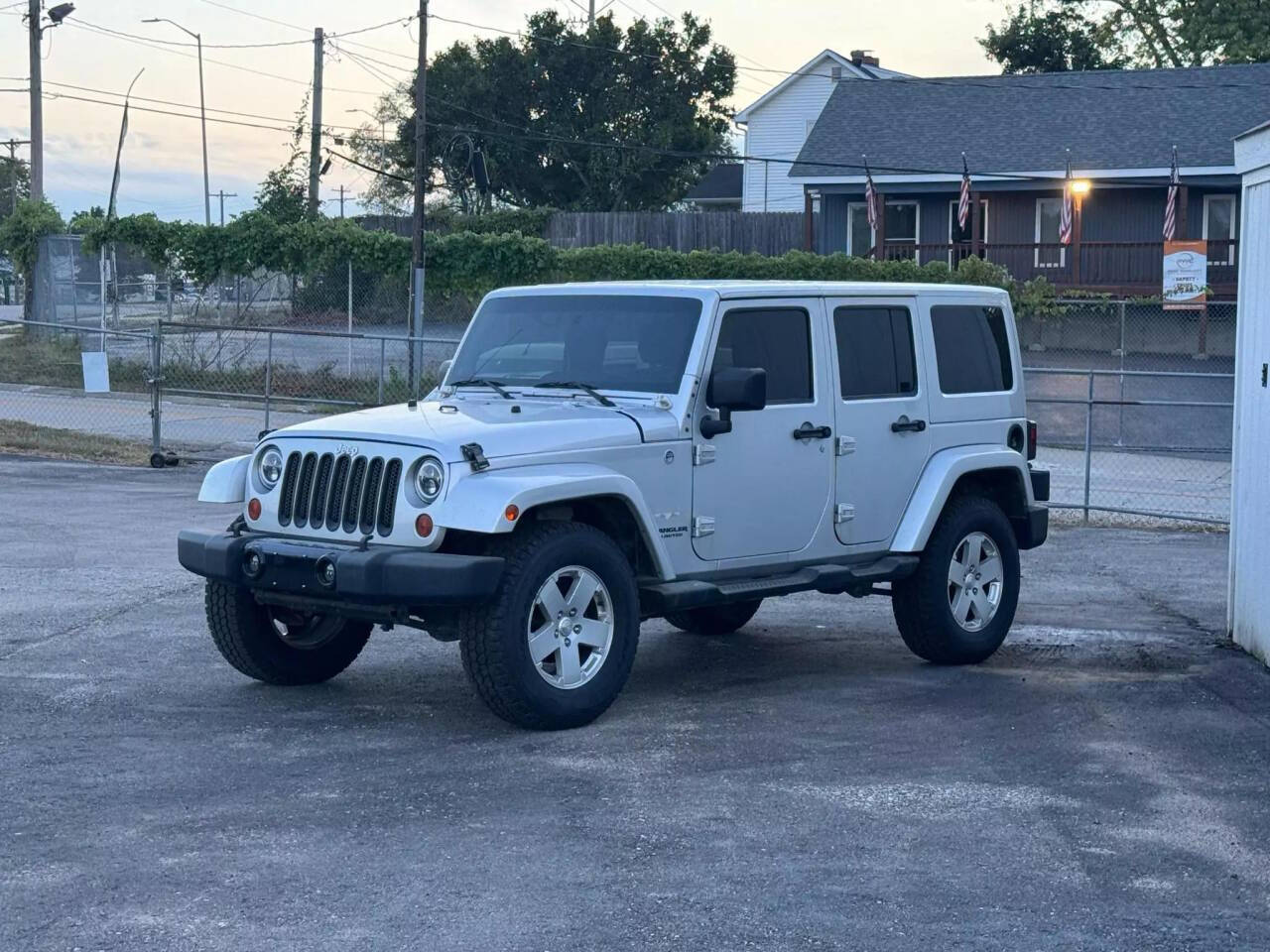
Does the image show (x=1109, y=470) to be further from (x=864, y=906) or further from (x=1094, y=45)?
(x=1094, y=45)

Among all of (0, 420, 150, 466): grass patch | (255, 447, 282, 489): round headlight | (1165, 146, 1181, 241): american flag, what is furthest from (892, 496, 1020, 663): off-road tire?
(1165, 146, 1181, 241): american flag

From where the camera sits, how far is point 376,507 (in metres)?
7.59

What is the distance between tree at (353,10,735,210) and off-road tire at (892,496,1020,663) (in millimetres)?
50886

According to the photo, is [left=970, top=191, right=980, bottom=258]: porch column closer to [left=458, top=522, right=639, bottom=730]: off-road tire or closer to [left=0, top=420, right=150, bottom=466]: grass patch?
[left=0, top=420, right=150, bottom=466]: grass patch

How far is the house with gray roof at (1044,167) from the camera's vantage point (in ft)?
129

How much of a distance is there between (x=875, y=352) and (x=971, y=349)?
88 cm

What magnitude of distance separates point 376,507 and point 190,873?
2.22 meters

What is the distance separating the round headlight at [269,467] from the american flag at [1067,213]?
105 ft

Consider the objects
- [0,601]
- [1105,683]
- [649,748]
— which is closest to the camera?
[649,748]

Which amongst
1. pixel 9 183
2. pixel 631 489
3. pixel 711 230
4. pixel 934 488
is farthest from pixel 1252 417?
pixel 9 183

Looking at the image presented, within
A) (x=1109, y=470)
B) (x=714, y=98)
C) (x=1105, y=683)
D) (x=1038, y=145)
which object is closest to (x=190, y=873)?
(x=1105, y=683)

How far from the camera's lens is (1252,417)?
33.2ft

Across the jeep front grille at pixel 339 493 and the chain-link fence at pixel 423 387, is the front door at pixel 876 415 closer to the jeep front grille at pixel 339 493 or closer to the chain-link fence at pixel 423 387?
the jeep front grille at pixel 339 493

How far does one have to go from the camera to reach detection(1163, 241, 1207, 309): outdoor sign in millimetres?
35469
